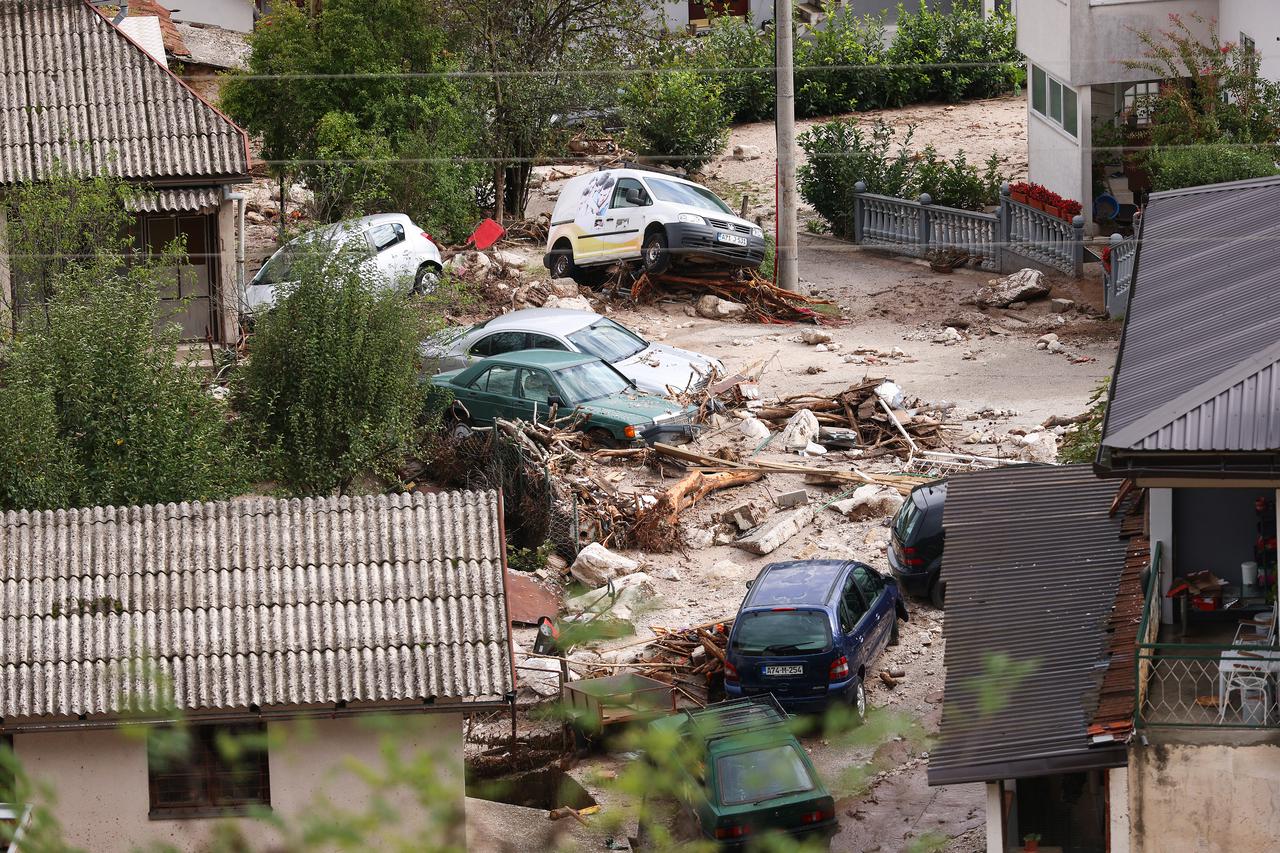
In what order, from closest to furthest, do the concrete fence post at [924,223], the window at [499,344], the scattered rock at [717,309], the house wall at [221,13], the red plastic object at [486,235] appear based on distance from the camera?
the window at [499,344] → the scattered rock at [717,309] → the red plastic object at [486,235] → the concrete fence post at [924,223] → the house wall at [221,13]

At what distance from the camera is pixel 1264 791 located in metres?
9.98

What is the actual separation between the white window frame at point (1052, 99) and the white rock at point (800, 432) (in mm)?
10424

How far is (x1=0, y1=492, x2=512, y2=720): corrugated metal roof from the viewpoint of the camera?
1263 centimetres

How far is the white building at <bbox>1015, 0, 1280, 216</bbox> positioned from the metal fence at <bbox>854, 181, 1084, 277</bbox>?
109cm

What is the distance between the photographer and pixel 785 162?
29312mm

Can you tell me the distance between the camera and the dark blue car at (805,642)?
51.9ft

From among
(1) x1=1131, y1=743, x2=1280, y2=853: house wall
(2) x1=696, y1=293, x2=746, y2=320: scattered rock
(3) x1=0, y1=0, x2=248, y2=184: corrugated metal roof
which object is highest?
(3) x1=0, y1=0, x2=248, y2=184: corrugated metal roof

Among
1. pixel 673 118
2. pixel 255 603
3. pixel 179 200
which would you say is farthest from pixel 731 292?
pixel 255 603

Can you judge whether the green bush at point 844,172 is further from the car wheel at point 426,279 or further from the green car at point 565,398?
the green car at point 565,398

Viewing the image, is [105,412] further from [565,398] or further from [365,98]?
[365,98]

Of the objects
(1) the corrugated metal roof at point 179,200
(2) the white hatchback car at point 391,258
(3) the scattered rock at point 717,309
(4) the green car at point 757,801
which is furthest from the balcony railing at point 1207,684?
(3) the scattered rock at point 717,309

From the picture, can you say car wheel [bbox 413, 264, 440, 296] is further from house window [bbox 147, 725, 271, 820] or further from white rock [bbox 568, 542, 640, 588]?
house window [bbox 147, 725, 271, 820]

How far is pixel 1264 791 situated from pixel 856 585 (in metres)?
7.15

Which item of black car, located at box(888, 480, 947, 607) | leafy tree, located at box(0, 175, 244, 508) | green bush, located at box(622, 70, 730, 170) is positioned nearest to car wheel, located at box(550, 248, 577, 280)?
green bush, located at box(622, 70, 730, 170)
